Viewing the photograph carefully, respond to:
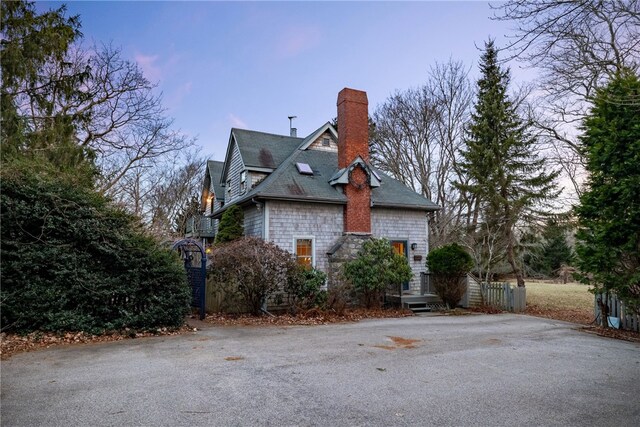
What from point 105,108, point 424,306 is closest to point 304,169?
point 424,306

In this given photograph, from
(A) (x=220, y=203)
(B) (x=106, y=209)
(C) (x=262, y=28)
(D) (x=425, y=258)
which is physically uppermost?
(C) (x=262, y=28)

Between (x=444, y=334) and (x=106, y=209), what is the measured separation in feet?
26.0

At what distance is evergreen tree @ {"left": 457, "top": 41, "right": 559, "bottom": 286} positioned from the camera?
57.8 ft

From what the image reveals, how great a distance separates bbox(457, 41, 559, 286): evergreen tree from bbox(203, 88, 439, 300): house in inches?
188

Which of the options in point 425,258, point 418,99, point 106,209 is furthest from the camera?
point 418,99

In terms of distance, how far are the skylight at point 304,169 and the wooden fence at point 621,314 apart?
31.7ft

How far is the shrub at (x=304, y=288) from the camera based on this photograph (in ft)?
36.2

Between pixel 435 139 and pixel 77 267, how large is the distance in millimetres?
19235

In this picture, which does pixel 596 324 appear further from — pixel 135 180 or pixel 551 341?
pixel 135 180

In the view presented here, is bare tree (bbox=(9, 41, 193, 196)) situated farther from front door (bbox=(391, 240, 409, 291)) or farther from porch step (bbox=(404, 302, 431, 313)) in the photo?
porch step (bbox=(404, 302, 431, 313))

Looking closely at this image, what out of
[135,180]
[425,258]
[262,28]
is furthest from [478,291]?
[135,180]

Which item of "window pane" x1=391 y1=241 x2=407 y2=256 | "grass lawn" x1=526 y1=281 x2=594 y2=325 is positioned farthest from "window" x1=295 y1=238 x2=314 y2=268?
"grass lawn" x1=526 y1=281 x2=594 y2=325

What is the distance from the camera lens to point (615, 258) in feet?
27.5

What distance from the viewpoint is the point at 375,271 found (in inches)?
477
